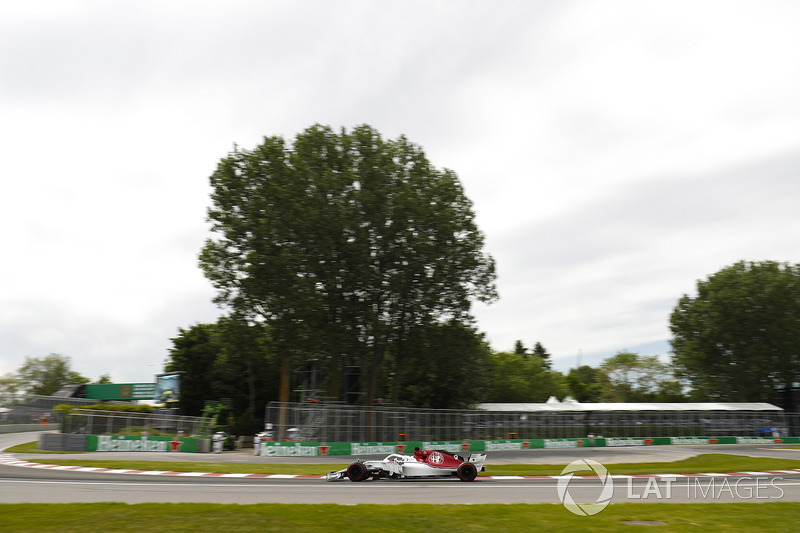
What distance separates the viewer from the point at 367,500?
1570 cm

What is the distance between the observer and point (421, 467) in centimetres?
2183

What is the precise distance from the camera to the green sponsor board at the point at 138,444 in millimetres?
33125

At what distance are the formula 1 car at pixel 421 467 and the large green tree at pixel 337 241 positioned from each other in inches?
686

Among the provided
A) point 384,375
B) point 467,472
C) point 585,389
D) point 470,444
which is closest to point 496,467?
point 467,472

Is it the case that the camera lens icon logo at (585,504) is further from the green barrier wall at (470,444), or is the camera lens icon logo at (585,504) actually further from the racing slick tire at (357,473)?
the green barrier wall at (470,444)

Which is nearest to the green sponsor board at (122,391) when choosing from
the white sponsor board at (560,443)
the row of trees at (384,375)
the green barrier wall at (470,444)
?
the row of trees at (384,375)

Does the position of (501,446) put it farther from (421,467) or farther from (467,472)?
(421,467)

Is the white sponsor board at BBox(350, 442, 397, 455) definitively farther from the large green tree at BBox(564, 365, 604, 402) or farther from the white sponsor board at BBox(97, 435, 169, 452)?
the large green tree at BBox(564, 365, 604, 402)

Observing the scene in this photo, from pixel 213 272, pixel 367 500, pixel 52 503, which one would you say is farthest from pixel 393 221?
pixel 52 503

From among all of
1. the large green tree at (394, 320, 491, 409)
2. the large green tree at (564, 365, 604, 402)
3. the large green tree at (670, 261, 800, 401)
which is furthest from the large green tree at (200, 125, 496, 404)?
the large green tree at (564, 365, 604, 402)

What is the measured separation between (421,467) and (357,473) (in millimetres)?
2444

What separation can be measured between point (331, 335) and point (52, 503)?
26.0 meters

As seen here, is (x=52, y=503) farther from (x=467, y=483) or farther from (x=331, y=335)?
(x=331, y=335)

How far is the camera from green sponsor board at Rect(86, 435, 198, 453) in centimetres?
3312
